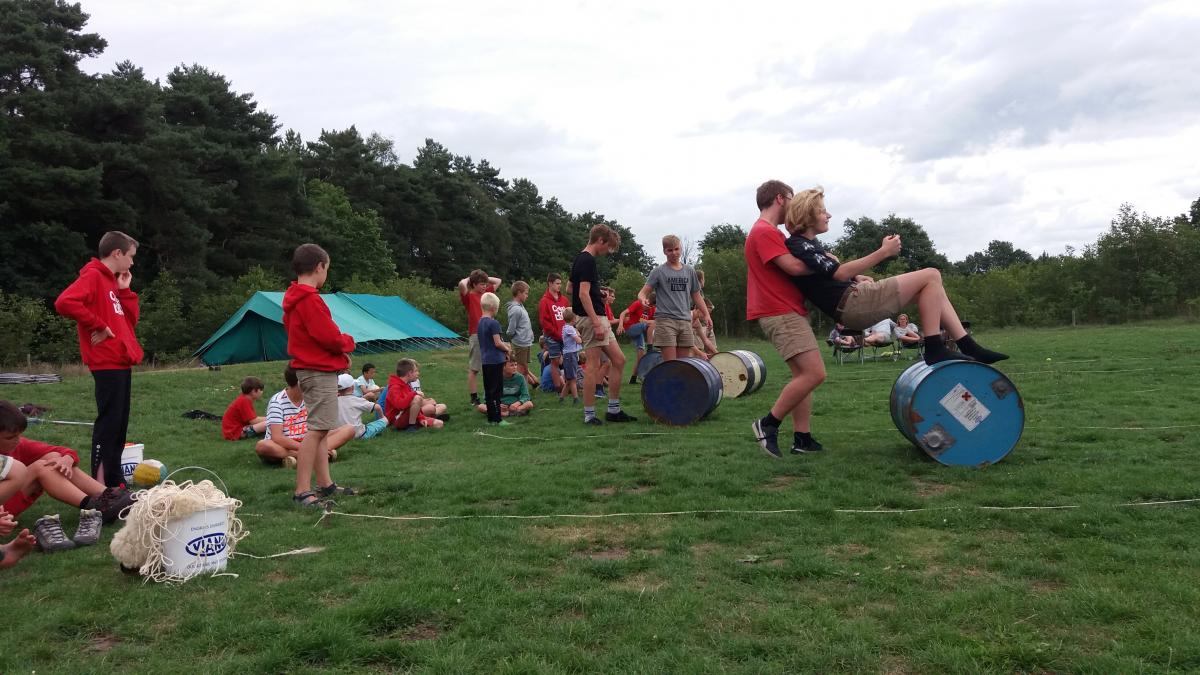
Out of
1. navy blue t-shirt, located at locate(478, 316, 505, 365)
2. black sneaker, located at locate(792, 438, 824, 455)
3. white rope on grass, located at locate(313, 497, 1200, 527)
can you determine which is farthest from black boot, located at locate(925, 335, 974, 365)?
navy blue t-shirt, located at locate(478, 316, 505, 365)

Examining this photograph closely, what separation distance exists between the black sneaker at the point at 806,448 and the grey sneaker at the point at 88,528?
198 inches

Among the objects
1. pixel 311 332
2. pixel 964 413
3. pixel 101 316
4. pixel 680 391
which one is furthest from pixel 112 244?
pixel 964 413

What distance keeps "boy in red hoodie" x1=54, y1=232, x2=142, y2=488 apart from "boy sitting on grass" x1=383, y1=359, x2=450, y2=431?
4590 mm

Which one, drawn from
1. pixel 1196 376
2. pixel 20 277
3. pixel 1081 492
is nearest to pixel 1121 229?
pixel 1196 376

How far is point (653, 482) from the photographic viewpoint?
20.0 feet

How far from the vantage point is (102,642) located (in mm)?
3488

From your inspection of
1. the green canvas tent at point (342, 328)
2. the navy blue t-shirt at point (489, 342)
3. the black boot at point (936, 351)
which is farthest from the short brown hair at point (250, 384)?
the green canvas tent at point (342, 328)

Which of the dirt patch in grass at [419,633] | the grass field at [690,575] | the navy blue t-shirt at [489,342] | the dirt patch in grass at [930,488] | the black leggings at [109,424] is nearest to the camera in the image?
the grass field at [690,575]

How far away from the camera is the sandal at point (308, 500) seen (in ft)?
19.1

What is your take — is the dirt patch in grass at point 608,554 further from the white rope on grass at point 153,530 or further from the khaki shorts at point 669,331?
the khaki shorts at point 669,331

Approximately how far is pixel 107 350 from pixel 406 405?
16.0 feet

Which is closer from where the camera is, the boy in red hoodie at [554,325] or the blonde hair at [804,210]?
the blonde hair at [804,210]

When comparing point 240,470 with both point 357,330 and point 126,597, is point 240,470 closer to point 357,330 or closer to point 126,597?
point 126,597

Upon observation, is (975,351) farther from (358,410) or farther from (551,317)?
(551,317)
